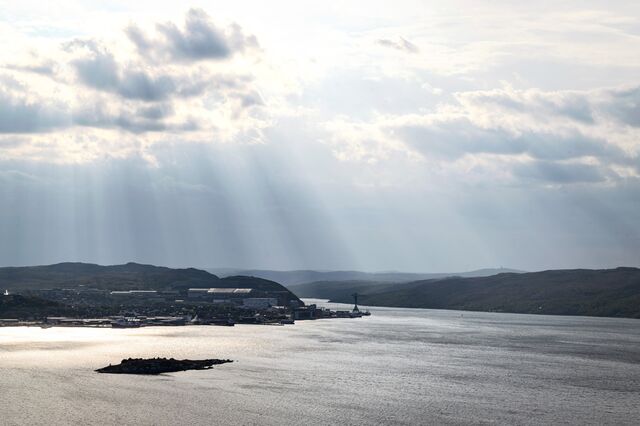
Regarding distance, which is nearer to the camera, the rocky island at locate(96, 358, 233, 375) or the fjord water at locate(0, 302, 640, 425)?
the fjord water at locate(0, 302, 640, 425)

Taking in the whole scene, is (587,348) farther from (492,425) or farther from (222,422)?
(222,422)

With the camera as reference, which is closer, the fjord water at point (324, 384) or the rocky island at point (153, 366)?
the fjord water at point (324, 384)

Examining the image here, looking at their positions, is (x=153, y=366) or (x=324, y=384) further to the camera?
(x=153, y=366)

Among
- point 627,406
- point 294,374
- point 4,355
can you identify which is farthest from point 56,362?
point 627,406

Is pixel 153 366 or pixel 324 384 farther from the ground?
pixel 153 366
